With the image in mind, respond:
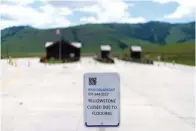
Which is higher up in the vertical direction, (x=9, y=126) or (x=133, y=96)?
(x=9, y=126)

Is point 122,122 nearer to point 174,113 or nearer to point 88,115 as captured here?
point 174,113

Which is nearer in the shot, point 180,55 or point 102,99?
point 102,99

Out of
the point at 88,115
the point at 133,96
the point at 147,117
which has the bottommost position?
the point at 133,96

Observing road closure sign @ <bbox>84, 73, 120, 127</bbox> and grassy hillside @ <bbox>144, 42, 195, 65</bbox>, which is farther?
grassy hillside @ <bbox>144, 42, 195, 65</bbox>

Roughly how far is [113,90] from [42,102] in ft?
32.4

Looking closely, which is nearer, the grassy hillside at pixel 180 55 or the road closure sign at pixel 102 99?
the road closure sign at pixel 102 99

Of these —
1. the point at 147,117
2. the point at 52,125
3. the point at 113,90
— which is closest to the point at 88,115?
the point at 113,90

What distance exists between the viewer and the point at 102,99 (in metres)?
6.93

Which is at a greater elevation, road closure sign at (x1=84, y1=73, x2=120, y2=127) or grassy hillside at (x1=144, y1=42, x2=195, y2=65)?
road closure sign at (x1=84, y1=73, x2=120, y2=127)

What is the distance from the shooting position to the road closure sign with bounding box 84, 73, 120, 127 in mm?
6895

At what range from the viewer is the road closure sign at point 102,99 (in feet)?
22.6

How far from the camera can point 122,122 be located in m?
11.7

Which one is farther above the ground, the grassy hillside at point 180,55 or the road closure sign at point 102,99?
the road closure sign at point 102,99

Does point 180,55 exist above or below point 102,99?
below
